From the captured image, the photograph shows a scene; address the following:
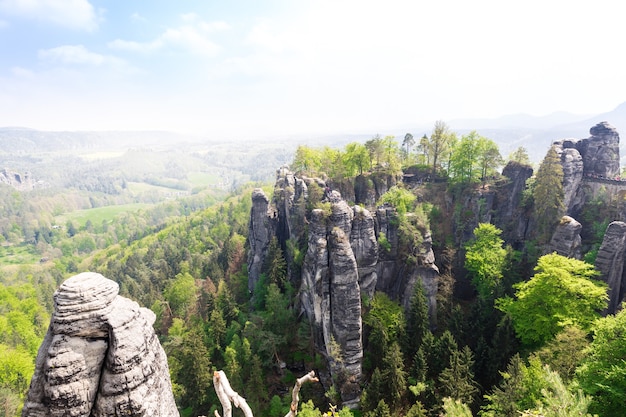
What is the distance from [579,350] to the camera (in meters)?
23.4

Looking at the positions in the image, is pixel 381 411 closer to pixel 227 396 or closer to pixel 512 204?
pixel 227 396

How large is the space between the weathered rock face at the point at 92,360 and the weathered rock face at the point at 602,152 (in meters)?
61.8

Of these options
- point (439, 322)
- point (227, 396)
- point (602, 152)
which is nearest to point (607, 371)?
point (439, 322)

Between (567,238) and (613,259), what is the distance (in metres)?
4.27

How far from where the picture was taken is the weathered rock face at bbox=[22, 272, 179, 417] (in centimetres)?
927

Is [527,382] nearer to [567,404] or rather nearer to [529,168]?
[567,404]

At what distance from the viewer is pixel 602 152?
5019 centimetres

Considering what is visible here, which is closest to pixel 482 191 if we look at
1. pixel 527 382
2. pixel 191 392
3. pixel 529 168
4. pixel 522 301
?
pixel 529 168

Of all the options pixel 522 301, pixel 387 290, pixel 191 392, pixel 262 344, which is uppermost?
pixel 522 301

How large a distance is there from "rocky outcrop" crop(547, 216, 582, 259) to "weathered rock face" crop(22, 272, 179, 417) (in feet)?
139

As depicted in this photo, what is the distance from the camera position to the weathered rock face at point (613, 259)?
34094mm

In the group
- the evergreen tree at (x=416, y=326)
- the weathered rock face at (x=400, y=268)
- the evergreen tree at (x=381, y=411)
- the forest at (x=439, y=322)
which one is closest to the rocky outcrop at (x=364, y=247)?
the forest at (x=439, y=322)

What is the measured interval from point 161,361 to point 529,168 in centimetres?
5352

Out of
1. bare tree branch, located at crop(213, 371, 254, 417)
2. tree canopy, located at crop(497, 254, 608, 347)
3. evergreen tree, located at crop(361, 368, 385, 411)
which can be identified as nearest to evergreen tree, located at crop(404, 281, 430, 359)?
evergreen tree, located at crop(361, 368, 385, 411)
